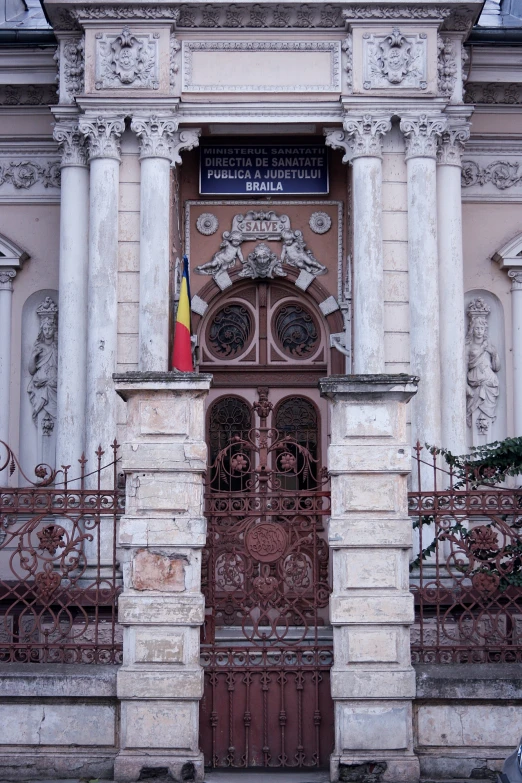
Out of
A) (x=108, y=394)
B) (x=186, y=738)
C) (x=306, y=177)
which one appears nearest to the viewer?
(x=186, y=738)

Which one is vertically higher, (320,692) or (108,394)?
(108,394)

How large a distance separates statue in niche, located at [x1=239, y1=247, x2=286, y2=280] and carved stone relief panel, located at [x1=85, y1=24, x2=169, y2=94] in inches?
86.3

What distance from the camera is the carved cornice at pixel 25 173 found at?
45.8 ft

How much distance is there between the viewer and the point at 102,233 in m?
12.2

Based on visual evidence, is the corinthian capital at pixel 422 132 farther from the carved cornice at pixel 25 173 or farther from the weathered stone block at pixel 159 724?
the weathered stone block at pixel 159 724

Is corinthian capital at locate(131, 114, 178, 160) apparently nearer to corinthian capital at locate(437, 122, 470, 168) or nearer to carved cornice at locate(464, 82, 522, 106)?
corinthian capital at locate(437, 122, 470, 168)

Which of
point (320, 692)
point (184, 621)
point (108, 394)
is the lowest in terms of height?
point (320, 692)

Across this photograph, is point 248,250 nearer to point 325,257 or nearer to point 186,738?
point 325,257

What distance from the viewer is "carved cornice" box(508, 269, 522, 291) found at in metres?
13.9

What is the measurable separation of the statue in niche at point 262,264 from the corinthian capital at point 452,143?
2.22 metres

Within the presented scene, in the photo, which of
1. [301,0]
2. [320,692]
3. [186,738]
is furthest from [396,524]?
[301,0]

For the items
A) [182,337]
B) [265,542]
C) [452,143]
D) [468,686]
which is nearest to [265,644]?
[265,542]

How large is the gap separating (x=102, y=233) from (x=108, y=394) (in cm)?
174

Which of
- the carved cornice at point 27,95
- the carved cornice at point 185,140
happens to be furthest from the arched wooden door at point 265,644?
the carved cornice at point 27,95
